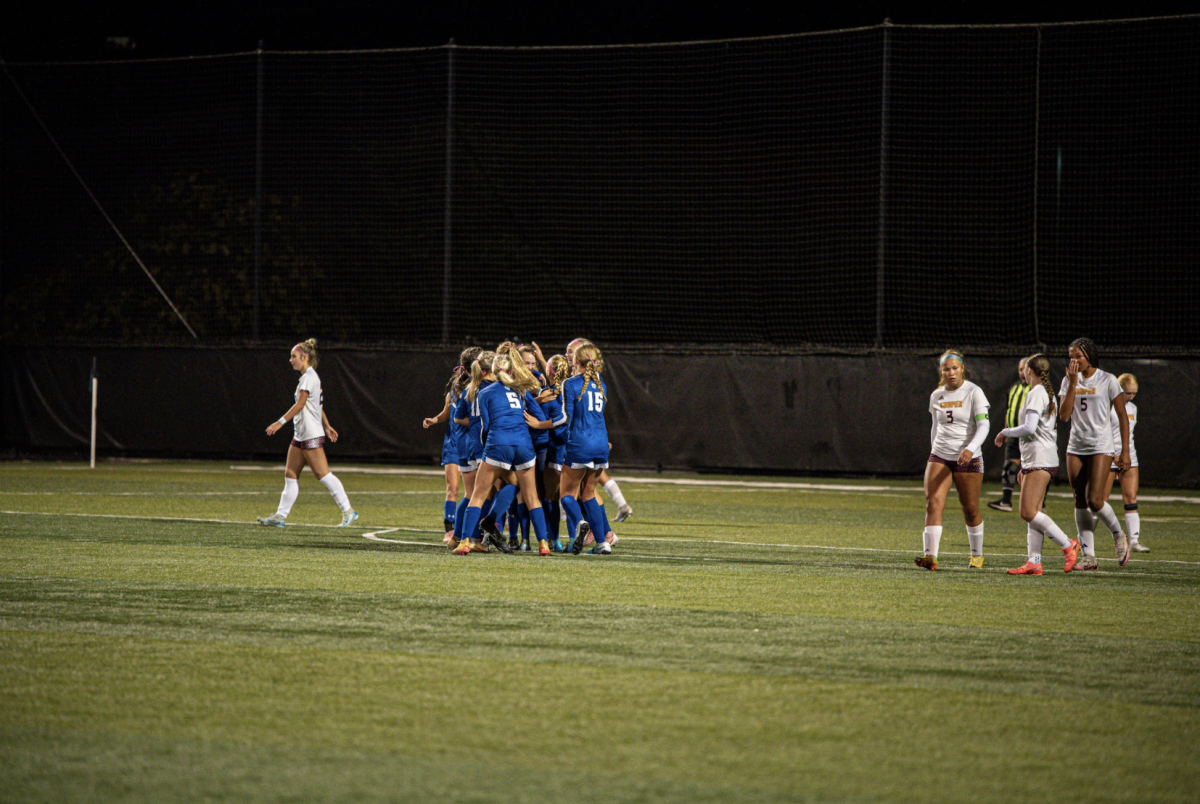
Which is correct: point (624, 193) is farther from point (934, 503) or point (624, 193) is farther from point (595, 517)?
point (934, 503)

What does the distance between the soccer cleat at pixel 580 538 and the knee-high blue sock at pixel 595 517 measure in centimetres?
11

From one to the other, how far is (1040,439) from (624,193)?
2118cm

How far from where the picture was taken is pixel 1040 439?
455 inches

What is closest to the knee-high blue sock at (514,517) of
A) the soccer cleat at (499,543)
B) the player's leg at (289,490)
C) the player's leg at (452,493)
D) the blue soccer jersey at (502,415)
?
the soccer cleat at (499,543)

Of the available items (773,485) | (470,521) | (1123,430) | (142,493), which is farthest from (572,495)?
(773,485)

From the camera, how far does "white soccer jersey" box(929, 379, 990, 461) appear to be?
11586 millimetres

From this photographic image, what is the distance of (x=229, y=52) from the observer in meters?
32.3

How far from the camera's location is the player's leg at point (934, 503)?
11.5 metres

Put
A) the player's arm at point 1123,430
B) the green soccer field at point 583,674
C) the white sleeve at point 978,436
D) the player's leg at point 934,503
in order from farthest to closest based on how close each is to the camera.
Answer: the player's arm at point 1123,430
the player's leg at point 934,503
the white sleeve at point 978,436
the green soccer field at point 583,674

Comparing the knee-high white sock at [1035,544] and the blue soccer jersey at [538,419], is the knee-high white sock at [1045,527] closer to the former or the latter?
the knee-high white sock at [1035,544]

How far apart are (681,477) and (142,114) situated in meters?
16.0

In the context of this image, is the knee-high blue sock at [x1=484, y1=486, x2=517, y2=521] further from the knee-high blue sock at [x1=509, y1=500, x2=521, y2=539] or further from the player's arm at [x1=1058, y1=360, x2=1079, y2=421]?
the player's arm at [x1=1058, y1=360, x2=1079, y2=421]

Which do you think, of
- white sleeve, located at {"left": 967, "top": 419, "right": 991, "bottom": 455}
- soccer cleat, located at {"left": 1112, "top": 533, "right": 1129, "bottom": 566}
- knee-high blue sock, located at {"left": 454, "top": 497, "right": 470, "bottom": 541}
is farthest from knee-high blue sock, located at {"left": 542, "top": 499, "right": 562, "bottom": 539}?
soccer cleat, located at {"left": 1112, "top": 533, "right": 1129, "bottom": 566}

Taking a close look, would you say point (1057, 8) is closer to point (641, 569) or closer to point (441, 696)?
point (641, 569)
